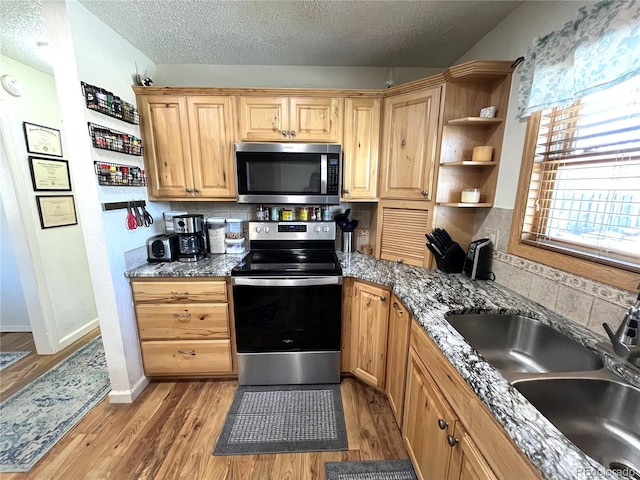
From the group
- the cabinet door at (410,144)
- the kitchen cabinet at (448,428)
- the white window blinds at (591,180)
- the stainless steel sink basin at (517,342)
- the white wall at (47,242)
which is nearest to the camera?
the kitchen cabinet at (448,428)

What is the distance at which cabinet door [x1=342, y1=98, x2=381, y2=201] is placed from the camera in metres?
1.94

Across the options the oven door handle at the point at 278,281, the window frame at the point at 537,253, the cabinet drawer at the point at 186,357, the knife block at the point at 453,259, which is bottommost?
the cabinet drawer at the point at 186,357

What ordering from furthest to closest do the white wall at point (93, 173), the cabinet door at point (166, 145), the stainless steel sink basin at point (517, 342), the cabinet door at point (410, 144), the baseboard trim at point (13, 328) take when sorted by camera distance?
the baseboard trim at point (13, 328), the cabinet door at point (166, 145), the cabinet door at point (410, 144), the white wall at point (93, 173), the stainless steel sink basin at point (517, 342)

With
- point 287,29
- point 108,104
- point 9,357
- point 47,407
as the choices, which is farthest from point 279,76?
point 9,357

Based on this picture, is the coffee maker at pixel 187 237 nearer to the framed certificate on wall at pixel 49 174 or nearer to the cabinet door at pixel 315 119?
the cabinet door at pixel 315 119

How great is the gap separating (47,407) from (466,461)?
2618 mm

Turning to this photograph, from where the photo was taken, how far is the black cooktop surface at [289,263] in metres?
1.77

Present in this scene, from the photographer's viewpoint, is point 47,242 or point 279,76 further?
point 47,242

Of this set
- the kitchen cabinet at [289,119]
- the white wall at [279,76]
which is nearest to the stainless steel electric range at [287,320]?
the kitchen cabinet at [289,119]

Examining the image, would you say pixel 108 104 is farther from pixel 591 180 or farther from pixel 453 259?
pixel 591 180

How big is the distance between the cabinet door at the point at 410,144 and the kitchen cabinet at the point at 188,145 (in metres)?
1.23

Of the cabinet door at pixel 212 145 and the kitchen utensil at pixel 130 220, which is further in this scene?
the cabinet door at pixel 212 145

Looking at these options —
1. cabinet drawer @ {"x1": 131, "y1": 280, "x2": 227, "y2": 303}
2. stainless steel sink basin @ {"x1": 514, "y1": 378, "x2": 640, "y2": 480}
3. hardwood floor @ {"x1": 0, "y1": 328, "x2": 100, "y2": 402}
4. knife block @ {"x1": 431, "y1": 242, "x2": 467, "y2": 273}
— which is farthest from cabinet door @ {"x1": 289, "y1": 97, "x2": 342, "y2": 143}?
hardwood floor @ {"x1": 0, "y1": 328, "x2": 100, "y2": 402}

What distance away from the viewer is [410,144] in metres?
1.81
